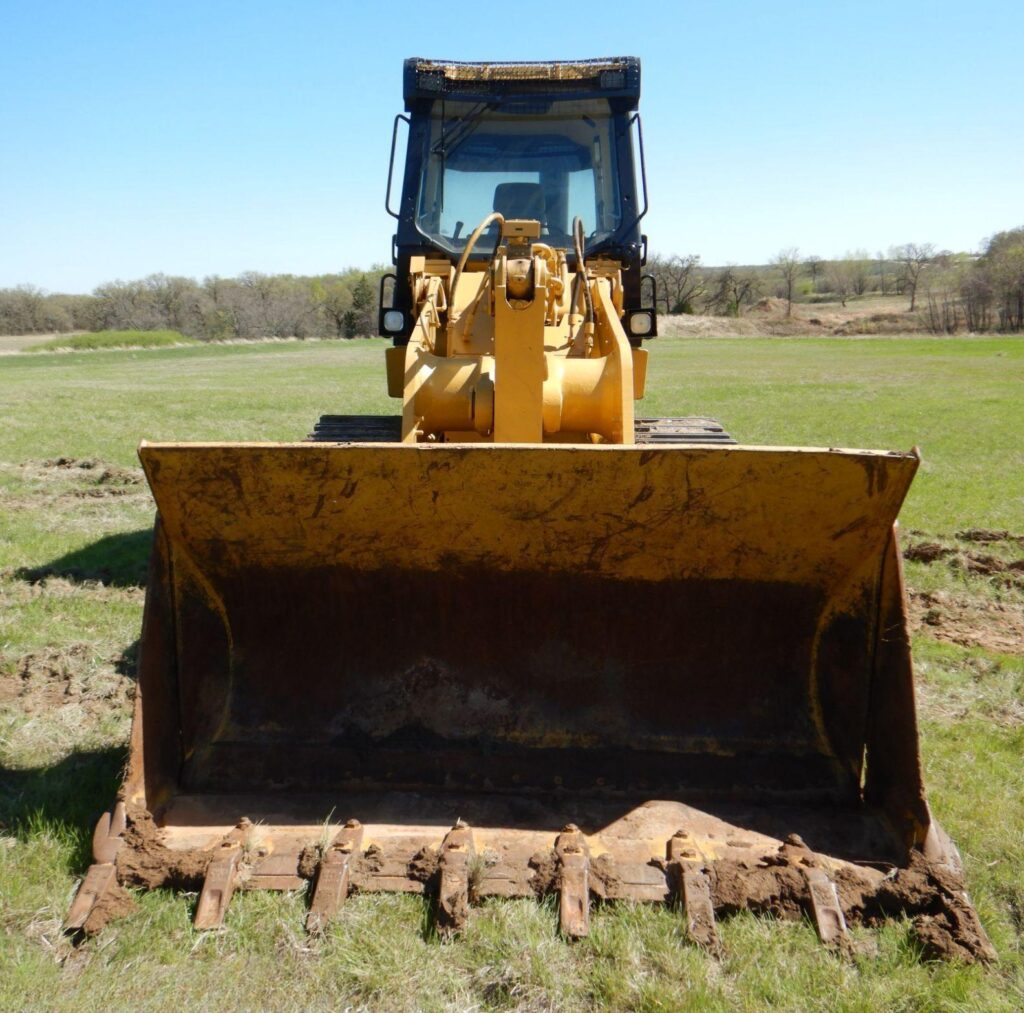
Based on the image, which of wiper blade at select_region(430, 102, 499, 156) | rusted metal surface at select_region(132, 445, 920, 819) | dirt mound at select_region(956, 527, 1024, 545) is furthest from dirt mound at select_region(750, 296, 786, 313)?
rusted metal surface at select_region(132, 445, 920, 819)

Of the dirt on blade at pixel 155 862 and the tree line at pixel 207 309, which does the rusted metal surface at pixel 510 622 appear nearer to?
the dirt on blade at pixel 155 862

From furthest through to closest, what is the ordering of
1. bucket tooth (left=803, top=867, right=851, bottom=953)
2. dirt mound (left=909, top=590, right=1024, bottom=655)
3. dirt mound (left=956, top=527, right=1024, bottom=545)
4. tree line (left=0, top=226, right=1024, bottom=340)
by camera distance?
1. tree line (left=0, top=226, right=1024, bottom=340)
2. dirt mound (left=956, top=527, right=1024, bottom=545)
3. dirt mound (left=909, top=590, right=1024, bottom=655)
4. bucket tooth (left=803, top=867, right=851, bottom=953)

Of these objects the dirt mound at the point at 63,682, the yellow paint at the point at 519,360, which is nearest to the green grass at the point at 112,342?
the dirt mound at the point at 63,682

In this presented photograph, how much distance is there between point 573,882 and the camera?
284 cm

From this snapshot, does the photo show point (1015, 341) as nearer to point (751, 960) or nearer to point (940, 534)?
point (940, 534)

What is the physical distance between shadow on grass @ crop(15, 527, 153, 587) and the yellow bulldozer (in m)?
2.72

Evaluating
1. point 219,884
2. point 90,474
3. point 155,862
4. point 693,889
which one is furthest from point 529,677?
point 90,474

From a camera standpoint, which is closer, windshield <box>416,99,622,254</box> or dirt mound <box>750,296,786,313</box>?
windshield <box>416,99,622,254</box>

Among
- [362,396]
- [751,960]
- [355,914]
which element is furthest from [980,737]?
[362,396]

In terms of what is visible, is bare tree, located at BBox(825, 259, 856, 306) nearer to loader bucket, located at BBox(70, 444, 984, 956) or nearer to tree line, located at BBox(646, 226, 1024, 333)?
tree line, located at BBox(646, 226, 1024, 333)

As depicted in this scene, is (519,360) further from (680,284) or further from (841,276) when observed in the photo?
(841,276)

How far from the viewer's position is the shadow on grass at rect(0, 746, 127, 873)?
3.15m

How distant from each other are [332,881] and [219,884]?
13.2 inches

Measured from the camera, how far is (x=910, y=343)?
46531 millimetres
